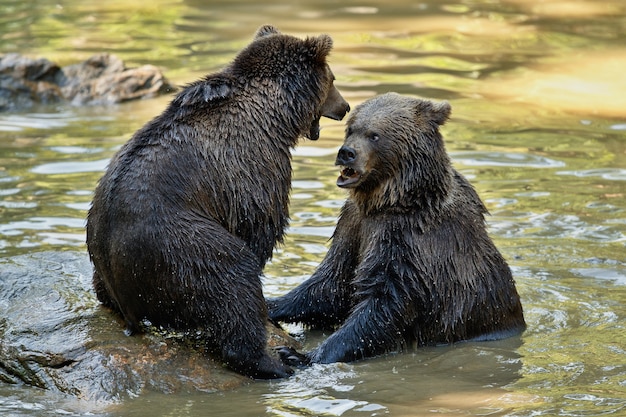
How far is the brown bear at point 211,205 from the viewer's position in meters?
6.92

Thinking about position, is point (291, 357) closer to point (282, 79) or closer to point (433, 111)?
point (282, 79)

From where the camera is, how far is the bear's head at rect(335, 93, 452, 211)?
802 centimetres

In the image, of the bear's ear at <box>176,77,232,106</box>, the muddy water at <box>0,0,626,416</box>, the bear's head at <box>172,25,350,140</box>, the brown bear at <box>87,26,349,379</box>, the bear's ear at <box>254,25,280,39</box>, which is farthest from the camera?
the bear's ear at <box>254,25,280,39</box>

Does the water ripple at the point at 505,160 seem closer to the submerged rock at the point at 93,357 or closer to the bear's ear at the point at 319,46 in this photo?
the bear's ear at the point at 319,46

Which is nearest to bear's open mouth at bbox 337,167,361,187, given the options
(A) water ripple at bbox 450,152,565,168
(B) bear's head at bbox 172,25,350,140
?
(B) bear's head at bbox 172,25,350,140

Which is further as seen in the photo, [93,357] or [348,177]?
[348,177]

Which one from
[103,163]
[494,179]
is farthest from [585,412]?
[103,163]

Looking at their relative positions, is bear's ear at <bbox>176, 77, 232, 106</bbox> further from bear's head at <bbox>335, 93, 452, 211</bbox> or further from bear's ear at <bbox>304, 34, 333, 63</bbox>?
bear's head at <bbox>335, 93, 452, 211</bbox>

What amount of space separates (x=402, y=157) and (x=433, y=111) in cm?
43

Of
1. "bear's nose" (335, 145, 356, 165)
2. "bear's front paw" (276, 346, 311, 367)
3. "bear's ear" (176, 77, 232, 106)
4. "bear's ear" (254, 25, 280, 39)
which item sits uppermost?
"bear's ear" (254, 25, 280, 39)

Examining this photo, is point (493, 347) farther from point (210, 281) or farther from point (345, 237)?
point (210, 281)

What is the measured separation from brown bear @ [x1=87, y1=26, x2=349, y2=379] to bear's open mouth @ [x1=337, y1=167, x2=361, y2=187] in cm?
46

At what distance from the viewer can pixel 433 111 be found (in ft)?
26.7

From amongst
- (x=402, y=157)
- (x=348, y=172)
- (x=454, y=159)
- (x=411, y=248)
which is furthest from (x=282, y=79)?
(x=454, y=159)
